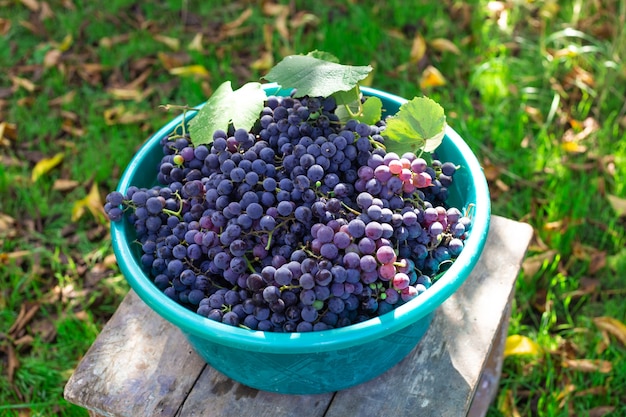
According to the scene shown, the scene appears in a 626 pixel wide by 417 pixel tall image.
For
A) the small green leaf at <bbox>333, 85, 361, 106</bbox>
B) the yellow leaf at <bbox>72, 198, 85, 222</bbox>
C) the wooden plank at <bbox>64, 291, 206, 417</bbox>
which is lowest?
the yellow leaf at <bbox>72, 198, 85, 222</bbox>

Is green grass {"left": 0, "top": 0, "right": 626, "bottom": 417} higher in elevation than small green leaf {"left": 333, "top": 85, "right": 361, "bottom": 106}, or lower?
lower

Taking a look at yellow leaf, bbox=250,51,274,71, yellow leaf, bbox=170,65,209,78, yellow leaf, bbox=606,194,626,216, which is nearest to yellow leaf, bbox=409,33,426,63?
yellow leaf, bbox=250,51,274,71

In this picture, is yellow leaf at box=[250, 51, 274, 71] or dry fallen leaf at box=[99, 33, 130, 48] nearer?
yellow leaf at box=[250, 51, 274, 71]

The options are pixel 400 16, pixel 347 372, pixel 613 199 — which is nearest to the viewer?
pixel 347 372

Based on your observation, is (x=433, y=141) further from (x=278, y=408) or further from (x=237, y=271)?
(x=278, y=408)

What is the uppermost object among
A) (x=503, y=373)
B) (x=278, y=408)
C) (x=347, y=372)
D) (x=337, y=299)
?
(x=337, y=299)

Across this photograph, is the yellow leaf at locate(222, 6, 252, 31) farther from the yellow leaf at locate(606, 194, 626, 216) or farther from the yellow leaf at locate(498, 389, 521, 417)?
the yellow leaf at locate(498, 389, 521, 417)

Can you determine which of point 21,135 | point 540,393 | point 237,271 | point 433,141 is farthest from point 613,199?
point 21,135
